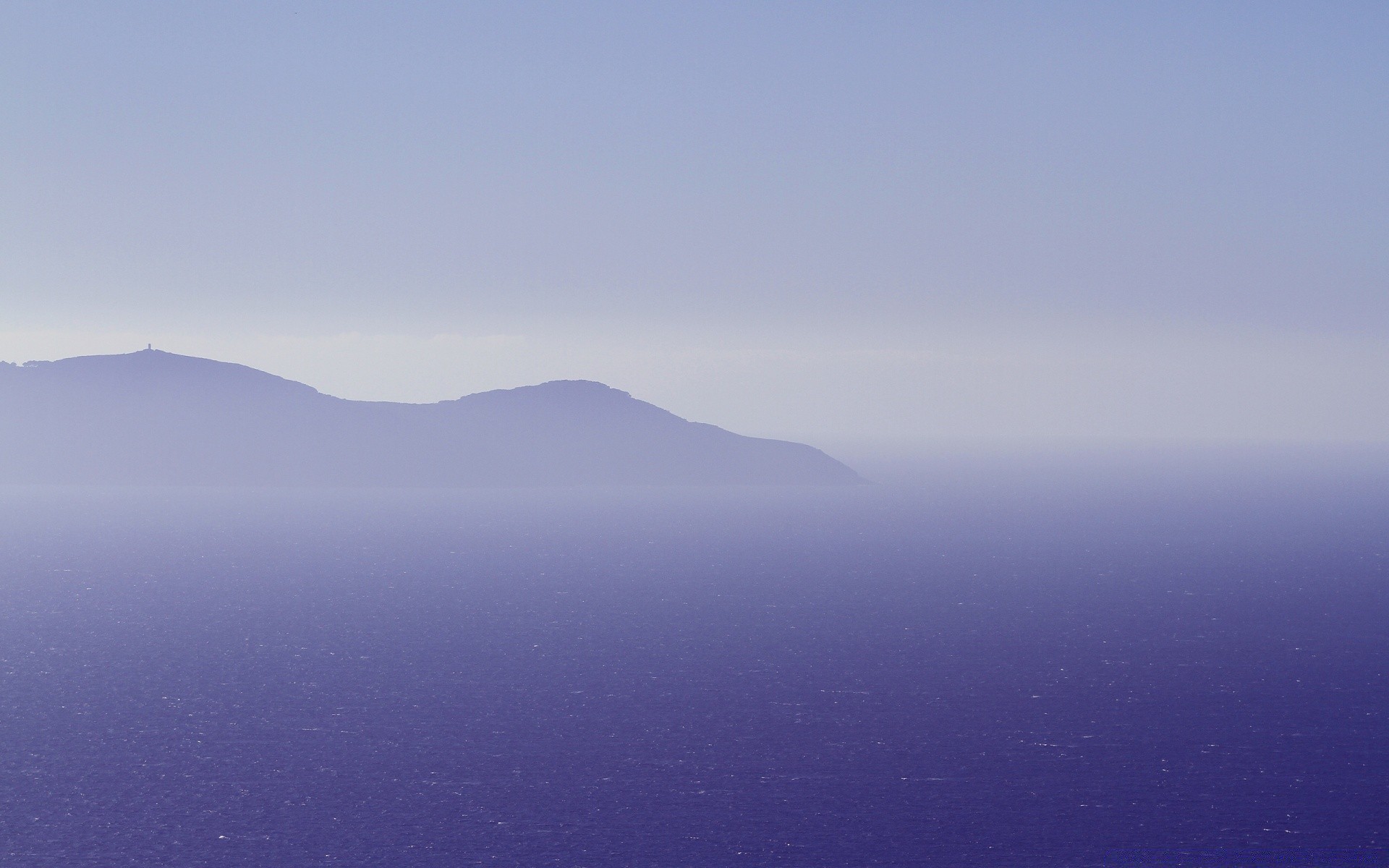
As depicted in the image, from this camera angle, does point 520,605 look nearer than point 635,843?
No

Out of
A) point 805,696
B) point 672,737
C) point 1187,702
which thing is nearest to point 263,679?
point 672,737

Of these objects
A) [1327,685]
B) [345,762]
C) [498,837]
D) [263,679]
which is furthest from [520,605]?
[1327,685]

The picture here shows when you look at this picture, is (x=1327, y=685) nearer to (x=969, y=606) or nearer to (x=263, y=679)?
(x=969, y=606)

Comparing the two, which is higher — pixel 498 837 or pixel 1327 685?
pixel 1327 685

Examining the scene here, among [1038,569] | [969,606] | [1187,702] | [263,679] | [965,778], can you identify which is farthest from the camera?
[1038,569]

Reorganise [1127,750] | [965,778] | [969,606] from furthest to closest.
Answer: [969,606]
[1127,750]
[965,778]

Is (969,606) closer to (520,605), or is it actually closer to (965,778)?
(520,605)
